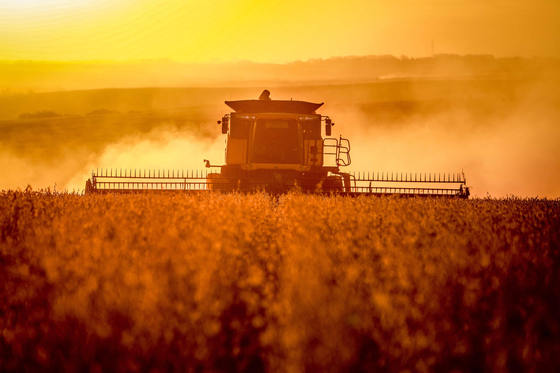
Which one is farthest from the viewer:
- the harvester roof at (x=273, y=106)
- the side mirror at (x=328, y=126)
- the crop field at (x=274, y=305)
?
the harvester roof at (x=273, y=106)

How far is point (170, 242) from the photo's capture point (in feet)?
13.8

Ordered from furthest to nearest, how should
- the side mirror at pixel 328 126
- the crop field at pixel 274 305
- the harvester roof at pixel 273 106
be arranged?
the harvester roof at pixel 273 106
the side mirror at pixel 328 126
the crop field at pixel 274 305

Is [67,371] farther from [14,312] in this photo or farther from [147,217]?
[147,217]

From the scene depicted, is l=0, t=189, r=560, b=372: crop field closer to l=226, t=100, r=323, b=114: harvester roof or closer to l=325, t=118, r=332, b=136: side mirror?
l=325, t=118, r=332, b=136: side mirror

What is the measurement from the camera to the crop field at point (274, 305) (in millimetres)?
2115

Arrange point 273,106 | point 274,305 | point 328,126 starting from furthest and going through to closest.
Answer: point 273,106
point 328,126
point 274,305

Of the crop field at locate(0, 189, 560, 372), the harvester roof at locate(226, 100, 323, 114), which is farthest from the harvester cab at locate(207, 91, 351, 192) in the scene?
the crop field at locate(0, 189, 560, 372)

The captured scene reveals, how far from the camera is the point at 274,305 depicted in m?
2.40

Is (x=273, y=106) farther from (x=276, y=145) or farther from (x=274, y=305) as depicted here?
(x=274, y=305)

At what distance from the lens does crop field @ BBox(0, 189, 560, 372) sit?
2.12 m

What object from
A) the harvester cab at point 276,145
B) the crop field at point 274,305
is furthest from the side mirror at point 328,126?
the crop field at point 274,305

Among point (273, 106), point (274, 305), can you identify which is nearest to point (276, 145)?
point (273, 106)

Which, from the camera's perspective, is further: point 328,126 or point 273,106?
point 273,106

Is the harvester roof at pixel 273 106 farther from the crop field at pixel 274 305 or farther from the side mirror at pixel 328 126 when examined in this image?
the crop field at pixel 274 305
